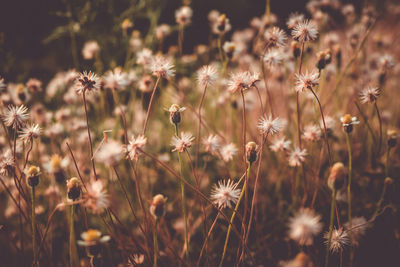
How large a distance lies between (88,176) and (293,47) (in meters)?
0.73

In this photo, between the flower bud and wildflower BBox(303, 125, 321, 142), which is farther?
wildflower BBox(303, 125, 321, 142)

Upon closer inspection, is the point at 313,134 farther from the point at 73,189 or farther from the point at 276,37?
the point at 73,189

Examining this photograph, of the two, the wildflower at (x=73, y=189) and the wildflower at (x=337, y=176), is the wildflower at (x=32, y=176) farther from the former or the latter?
the wildflower at (x=337, y=176)

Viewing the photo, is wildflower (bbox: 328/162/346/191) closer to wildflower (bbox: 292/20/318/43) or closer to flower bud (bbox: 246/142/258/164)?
flower bud (bbox: 246/142/258/164)

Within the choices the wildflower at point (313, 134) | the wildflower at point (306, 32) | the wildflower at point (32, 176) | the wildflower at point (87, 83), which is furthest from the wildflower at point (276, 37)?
the wildflower at point (32, 176)

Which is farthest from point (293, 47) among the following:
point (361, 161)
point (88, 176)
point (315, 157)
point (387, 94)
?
point (387, 94)

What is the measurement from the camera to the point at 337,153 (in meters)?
1.04

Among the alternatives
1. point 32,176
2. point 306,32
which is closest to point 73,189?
point 32,176

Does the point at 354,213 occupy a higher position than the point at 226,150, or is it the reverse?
the point at 226,150

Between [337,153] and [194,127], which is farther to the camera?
[194,127]

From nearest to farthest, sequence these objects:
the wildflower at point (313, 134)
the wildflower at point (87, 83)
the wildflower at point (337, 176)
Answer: the wildflower at point (337, 176)
the wildflower at point (87, 83)
the wildflower at point (313, 134)

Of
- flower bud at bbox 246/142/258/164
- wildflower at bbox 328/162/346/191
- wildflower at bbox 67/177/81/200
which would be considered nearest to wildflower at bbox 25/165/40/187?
wildflower at bbox 67/177/81/200

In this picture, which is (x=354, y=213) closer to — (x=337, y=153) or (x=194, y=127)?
(x=337, y=153)

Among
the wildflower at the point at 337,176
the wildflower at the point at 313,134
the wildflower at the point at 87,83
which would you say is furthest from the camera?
the wildflower at the point at 313,134
